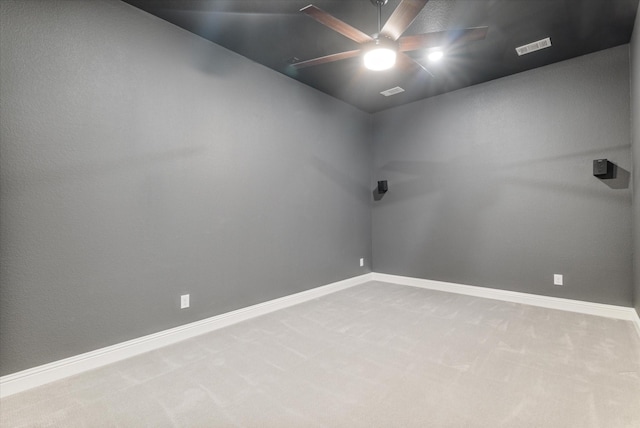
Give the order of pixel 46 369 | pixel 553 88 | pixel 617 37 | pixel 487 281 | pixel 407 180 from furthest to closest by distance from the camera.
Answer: pixel 407 180
pixel 487 281
pixel 553 88
pixel 617 37
pixel 46 369

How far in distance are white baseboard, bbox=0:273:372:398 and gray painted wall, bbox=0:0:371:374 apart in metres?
0.06

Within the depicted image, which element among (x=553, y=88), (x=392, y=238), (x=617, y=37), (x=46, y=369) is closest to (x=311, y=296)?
(x=392, y=238)

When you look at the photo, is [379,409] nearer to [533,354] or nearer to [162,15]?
[533,354]

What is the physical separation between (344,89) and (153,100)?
2.63 meters

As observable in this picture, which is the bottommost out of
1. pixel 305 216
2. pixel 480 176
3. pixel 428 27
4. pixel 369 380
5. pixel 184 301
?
pixel 369 380

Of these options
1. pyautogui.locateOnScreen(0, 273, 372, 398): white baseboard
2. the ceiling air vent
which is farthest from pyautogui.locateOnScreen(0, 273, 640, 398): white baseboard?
the ceiling air vent

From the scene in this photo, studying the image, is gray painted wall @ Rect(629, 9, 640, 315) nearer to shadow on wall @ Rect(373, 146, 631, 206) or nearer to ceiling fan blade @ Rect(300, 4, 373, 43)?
shadow on wall @ Rect(373, 146, 631, 206)

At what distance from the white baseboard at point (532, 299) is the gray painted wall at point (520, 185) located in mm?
72

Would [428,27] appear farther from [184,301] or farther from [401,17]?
[184,301]

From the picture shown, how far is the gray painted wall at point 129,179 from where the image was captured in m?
2.06

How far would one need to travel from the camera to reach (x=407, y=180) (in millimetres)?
4953

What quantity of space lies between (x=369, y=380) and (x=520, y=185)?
3296 millimetres

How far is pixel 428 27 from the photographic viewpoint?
2873 mm

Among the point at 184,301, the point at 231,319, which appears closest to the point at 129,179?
the point at 184,301
